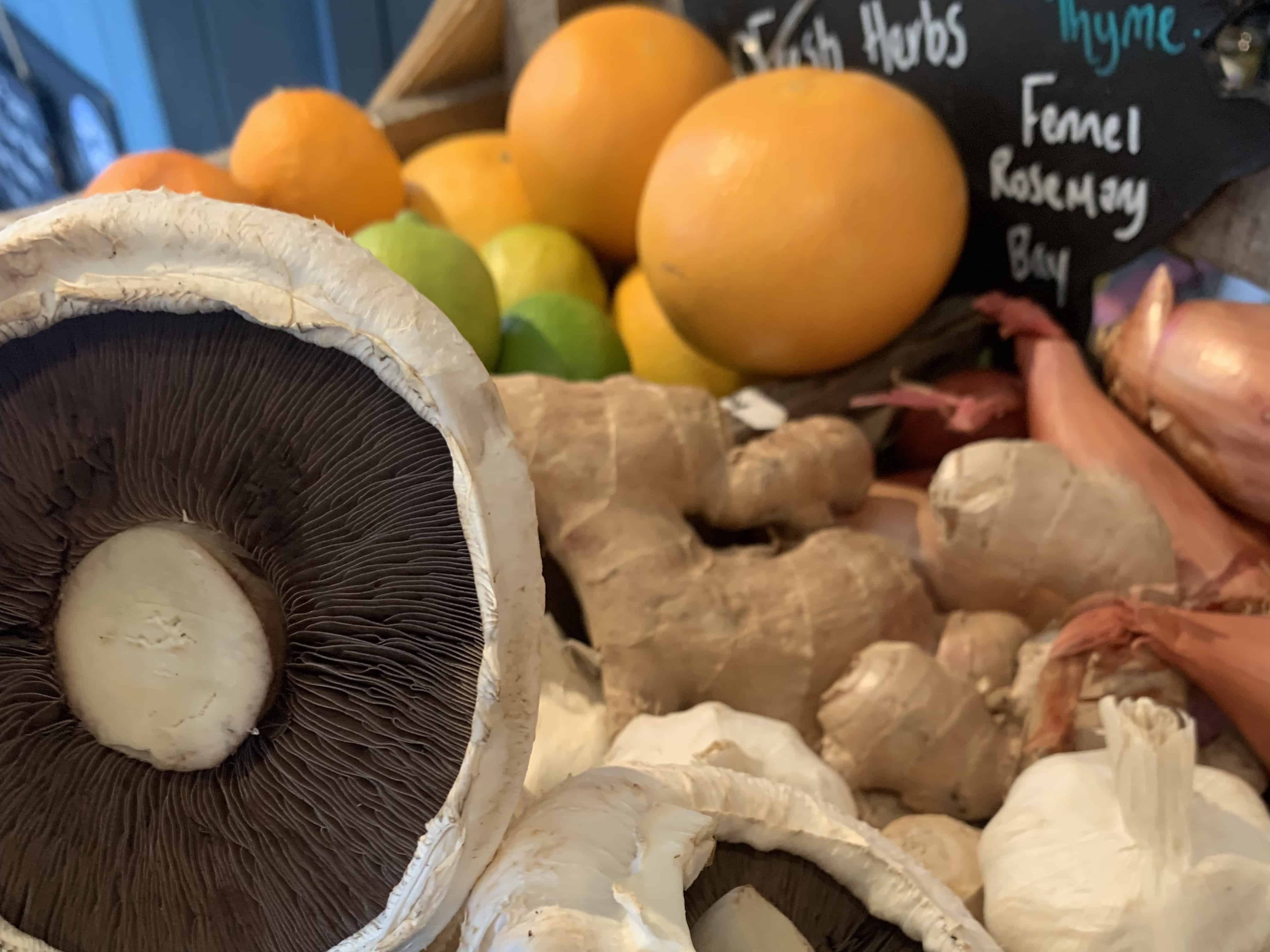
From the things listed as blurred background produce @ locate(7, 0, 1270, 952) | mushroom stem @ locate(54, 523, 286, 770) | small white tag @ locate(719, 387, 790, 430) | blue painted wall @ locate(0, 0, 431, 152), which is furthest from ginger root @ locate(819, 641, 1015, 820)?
blue painted wall @ locate(0, 0, 431, 152)

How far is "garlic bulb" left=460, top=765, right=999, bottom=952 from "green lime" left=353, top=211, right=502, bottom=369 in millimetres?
427

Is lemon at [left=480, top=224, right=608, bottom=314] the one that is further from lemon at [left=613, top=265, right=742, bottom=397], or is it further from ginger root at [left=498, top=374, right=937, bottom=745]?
ginger root at [left=498, top=374, right=937, bottom=745]

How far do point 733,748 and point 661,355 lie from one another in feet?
1.58

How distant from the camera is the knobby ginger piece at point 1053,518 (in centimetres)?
Result: 63

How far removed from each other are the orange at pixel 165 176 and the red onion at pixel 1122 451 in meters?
0.69

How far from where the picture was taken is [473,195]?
110 cm

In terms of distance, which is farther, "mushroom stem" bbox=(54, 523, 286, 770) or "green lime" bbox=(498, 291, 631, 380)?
"green lime" bbox=(498, 291, 631, 380)

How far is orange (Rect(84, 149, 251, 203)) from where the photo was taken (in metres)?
0.76

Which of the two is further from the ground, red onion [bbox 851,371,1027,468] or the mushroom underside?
the mushroom underside

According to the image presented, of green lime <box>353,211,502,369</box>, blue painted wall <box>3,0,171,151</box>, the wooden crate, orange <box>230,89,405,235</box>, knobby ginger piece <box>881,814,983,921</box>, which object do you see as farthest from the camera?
blue painted wall <box>3,0,171,151</box>

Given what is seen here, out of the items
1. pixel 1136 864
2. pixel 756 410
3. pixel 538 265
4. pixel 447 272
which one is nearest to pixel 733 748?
pixel 1136 864

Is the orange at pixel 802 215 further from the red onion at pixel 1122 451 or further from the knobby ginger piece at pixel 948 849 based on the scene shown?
the knobby ginger piece at pixel 948 849

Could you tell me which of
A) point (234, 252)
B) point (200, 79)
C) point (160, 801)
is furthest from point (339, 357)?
point (200, 79)

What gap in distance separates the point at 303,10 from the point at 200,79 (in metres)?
0.24
